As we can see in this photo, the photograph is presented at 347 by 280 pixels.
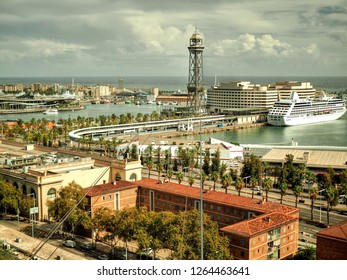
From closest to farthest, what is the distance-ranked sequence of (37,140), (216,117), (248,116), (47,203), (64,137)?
1. (47,203)
2. (37,140)
3. (64,137)
4. (216,117)
5. (248,116)

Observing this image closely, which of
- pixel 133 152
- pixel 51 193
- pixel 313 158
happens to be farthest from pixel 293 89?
pixel 51 193

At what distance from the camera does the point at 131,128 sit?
54.1 ft

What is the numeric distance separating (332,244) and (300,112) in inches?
659

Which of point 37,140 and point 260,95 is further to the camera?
point 260,95

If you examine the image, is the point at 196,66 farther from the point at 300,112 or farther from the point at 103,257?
the point at 300,112

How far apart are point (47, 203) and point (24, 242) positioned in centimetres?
190

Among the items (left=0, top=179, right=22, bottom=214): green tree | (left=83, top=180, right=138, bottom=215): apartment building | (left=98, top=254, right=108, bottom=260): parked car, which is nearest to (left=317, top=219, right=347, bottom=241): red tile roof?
(left=98, top=254, right=108, bottom=260): parked car

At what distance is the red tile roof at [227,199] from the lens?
493 cm

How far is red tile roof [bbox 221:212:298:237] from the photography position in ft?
A: 13.5

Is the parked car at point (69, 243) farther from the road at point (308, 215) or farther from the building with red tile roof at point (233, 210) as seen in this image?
the road at point (308, 215)

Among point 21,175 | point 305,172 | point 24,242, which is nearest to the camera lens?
point 24,242
